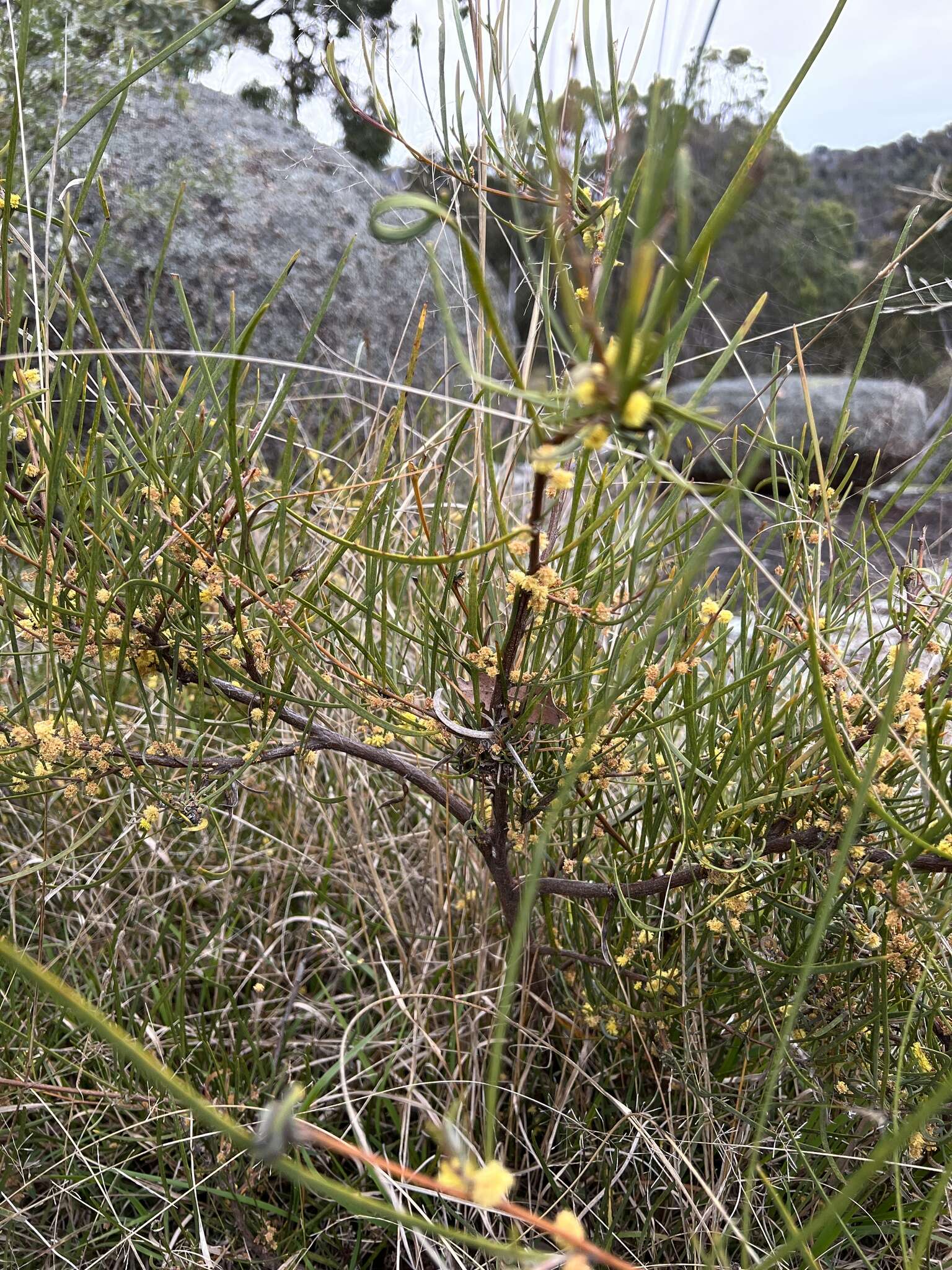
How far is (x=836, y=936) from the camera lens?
509 millimetres

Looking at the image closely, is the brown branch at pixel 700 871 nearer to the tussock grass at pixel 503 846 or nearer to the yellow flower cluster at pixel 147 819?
the tussock grass at pixel 503 846

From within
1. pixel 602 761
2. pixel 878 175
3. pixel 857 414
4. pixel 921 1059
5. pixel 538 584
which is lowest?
pixel 921 1059

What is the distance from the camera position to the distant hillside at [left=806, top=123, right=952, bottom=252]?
317 centimetres

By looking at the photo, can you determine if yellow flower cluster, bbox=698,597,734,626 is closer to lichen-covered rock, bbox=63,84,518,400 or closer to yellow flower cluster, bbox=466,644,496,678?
yellow flower cluster, bbox=466,644,496,678

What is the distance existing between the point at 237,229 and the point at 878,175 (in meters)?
2.82

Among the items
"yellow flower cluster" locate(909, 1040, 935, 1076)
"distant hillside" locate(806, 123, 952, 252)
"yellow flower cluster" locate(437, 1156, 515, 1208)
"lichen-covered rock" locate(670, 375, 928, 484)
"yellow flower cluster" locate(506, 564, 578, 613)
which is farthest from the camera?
"distant hillside" locate(806, 123, 952, 252)

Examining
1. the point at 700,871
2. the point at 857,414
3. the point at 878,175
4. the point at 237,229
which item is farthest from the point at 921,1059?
the point at 878,175

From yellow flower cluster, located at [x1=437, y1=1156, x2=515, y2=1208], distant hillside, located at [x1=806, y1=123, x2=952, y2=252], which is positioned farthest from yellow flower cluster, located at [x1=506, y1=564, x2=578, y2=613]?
distant hillside, located at [x1=806, y1=123, x2=952, y2=252]

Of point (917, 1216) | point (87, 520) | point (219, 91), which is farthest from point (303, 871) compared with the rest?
point (219, 91)

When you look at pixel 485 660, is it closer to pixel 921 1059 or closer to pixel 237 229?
pixel 921 1059

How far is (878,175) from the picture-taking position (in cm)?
339

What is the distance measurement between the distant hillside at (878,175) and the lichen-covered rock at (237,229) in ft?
6.82

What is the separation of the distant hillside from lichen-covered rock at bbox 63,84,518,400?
2.08 m

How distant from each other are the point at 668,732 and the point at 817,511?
Answer: 17 centimetres
